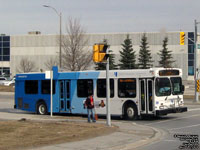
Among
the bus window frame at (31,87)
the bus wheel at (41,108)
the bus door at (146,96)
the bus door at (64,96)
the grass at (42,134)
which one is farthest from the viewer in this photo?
the bus window frame at (31,87)

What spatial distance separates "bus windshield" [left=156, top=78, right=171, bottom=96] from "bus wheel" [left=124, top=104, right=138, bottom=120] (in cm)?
169

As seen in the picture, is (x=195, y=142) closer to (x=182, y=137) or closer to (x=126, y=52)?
(x=182, y=137)

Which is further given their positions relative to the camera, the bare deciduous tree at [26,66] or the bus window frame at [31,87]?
the bare deciduous tree at [26,66]

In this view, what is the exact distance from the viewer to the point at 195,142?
13.2 meters

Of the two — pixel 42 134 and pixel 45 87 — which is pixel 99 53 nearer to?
pixel 42 134

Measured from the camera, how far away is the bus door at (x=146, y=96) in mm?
21719

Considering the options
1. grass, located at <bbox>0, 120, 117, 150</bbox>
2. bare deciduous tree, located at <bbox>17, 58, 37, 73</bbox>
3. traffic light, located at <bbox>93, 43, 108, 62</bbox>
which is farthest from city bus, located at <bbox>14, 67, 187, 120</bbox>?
bare deciduous tree, located at <bbox>17, 58, 37, 73</bbox>

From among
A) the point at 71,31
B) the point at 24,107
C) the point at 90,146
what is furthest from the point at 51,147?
the point at 71,31

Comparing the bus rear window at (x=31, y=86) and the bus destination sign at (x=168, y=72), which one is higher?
the bus destination sign at (x=168, y=72)

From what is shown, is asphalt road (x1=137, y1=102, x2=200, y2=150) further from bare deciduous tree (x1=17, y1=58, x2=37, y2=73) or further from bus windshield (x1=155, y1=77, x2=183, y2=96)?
bare deciduous tree (x1=17, y1=58, x2=37, y2=73)

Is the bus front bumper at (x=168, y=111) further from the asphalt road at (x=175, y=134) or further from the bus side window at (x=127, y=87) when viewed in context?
the bus side window at (x=127, y=87)

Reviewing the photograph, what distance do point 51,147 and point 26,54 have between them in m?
74.8

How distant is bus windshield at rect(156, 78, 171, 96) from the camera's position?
21.7 meters

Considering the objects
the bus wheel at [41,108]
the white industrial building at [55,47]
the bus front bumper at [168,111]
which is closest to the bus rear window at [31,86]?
the bus wheel at [41,108]
